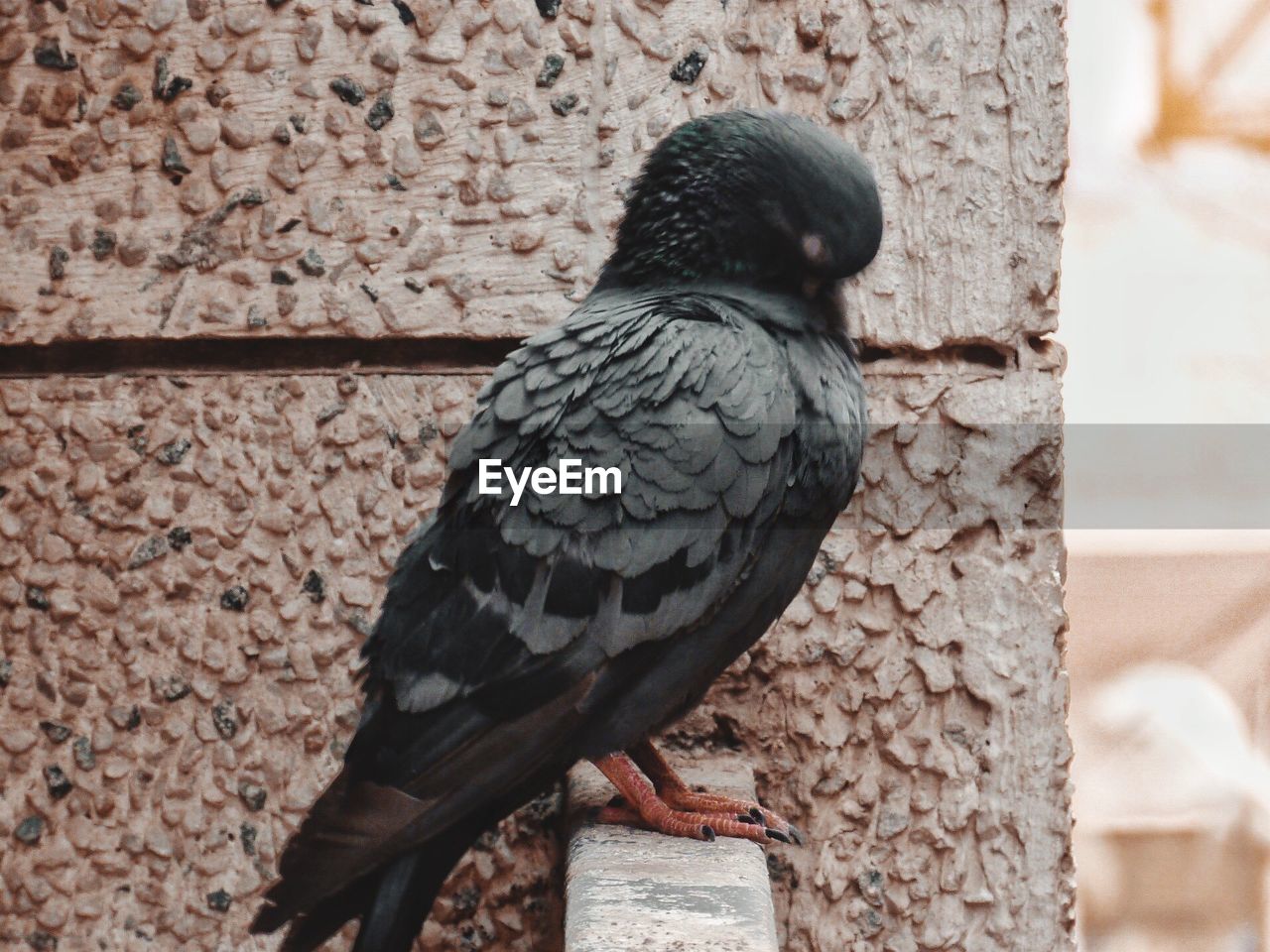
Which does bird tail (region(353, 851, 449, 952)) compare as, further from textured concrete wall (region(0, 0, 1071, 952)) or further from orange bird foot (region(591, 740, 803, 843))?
textured concrete wall (region(0, 0, 1071, 952))

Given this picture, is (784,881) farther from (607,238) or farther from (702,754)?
(607,238)

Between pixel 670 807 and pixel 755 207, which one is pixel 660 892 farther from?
pixel 755 207

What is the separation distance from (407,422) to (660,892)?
84 centimetres

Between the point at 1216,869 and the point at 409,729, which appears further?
the point at 1216,869

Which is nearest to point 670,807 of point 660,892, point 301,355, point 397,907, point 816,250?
point 660,892

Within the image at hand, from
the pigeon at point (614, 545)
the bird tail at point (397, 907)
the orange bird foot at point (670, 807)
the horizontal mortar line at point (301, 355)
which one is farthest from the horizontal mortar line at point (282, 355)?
the bird tail at point (397, 907)

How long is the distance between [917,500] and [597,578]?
674 millimetres

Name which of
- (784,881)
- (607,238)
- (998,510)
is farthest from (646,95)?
(784,881)

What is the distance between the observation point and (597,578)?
1488 mm

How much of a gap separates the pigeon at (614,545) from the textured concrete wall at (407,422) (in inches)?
15.2

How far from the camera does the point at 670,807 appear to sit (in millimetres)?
1670

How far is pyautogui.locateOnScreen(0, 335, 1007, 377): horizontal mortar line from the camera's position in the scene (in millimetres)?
2010

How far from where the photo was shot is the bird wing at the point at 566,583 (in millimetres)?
1482

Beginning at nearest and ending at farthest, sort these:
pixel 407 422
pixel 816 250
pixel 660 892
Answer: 1. pixel 660 892
2. pixel 816 250
3. pixel 407 422
